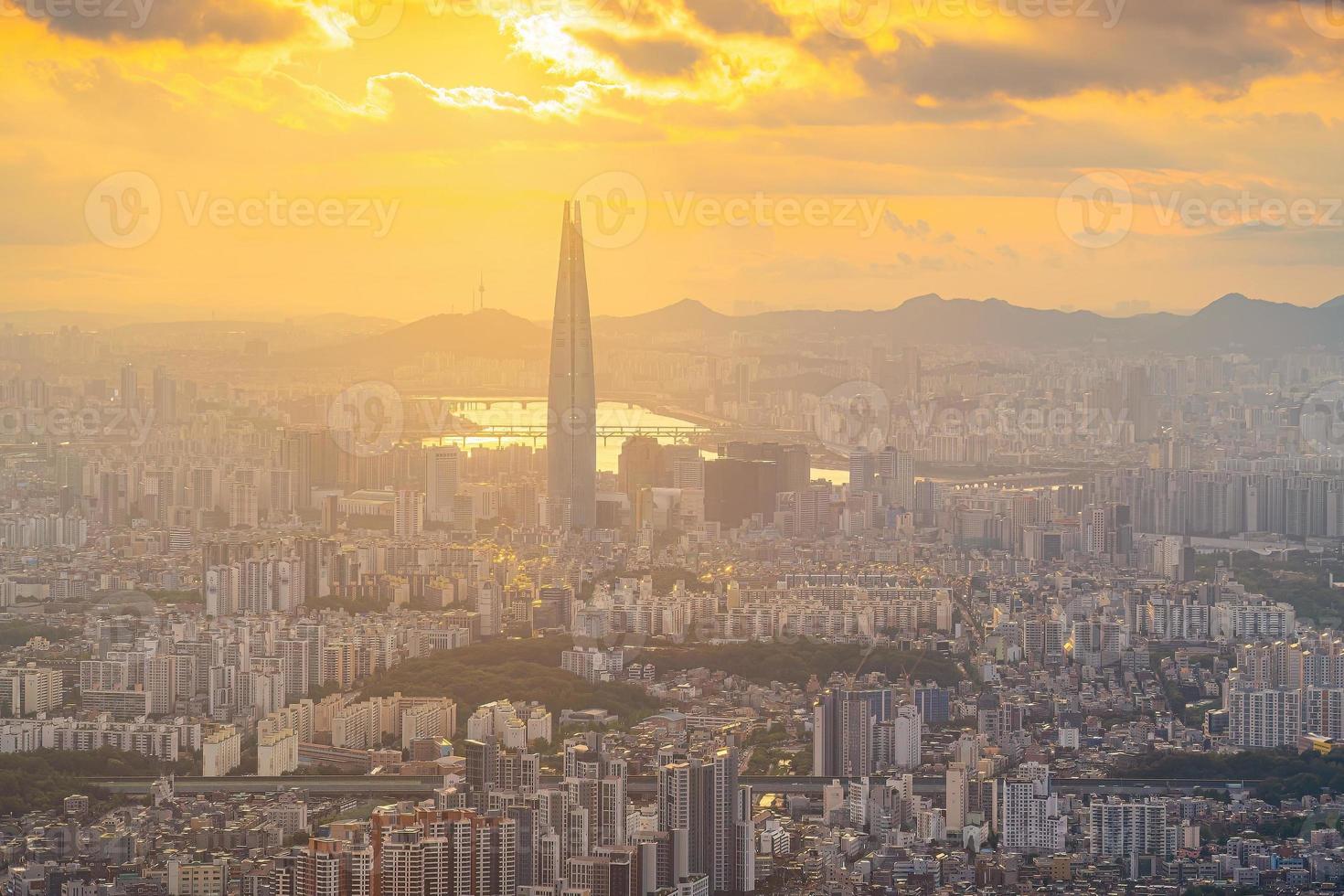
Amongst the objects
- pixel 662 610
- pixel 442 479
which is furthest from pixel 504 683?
pixel 442 479

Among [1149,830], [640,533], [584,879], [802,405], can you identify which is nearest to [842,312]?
[802,405]

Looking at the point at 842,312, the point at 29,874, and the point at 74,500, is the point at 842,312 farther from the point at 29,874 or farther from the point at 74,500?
the point at 29,874

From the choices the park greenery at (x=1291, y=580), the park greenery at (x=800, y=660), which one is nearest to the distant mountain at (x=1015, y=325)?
the park greenery at (x=1291, y=580)

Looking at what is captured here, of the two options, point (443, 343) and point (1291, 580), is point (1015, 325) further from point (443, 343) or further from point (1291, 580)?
point (443, 343)

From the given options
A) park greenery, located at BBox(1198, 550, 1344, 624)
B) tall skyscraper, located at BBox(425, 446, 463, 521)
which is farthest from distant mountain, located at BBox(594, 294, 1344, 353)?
park greenery, located at BBox(1198, 550, 1344, 624)

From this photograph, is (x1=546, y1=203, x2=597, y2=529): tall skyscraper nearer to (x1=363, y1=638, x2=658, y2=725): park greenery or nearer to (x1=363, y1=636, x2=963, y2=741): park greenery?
(x1=363, y1=636, x2=963, y2=741): park greenery
